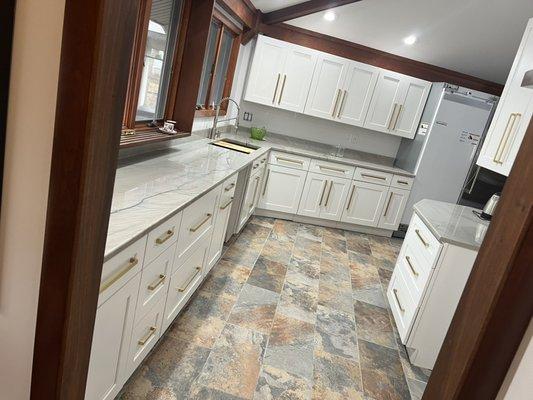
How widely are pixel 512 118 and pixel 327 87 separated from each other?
2.62 metres

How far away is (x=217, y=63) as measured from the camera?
3789mm

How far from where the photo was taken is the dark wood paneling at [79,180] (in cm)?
68

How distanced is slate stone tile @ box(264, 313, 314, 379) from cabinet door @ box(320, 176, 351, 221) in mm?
2287

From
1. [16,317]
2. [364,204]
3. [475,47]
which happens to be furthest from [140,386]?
[475,47]

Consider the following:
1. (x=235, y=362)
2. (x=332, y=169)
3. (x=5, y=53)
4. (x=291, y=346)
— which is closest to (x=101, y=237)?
(x=5, y=53)

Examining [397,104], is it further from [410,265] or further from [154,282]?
[154,282]

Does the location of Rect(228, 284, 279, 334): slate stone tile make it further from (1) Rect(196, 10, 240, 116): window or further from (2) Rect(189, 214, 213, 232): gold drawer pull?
(1) Rect(196, 10, 240, 116): window

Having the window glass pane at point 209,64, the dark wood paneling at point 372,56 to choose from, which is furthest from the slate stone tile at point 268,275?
the dark wood paneling at point 372,56

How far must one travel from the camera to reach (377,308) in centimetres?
313

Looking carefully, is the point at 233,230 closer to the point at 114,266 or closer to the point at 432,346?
the point at 432,346

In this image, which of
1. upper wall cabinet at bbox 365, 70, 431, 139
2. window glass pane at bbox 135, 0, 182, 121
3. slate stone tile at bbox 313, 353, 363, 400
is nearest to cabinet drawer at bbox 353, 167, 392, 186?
upper wall cabinet at bbox 365, 70, 431, 139

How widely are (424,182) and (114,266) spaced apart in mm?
4360

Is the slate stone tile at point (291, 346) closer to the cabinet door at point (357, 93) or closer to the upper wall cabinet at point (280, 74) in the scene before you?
the upper wall cabinet at point (280, 74)

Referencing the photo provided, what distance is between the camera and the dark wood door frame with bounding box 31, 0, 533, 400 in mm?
663
